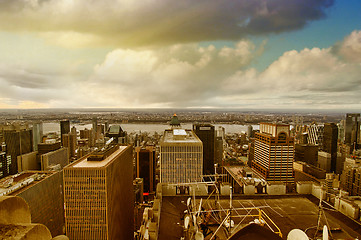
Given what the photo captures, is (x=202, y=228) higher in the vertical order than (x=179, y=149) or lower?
higher

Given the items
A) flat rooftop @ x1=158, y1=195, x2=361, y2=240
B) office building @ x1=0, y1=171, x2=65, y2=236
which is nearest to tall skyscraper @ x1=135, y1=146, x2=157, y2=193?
office building @ x1=0, y1=171, x2=65, y2=236

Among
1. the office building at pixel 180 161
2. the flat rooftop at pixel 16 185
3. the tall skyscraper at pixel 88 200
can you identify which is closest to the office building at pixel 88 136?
the flat rooftop at pixel 16 185

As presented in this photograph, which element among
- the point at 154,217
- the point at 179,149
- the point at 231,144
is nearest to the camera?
the point at 154,217

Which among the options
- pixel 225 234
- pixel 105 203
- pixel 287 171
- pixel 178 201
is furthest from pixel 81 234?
pixel 287 171

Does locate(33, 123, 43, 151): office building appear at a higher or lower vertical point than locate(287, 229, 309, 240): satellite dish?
lower

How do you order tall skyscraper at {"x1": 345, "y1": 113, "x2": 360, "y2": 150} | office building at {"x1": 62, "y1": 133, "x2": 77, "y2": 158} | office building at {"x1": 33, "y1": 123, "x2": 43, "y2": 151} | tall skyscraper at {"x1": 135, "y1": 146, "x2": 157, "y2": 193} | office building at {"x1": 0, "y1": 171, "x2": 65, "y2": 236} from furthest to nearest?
tall skyscraper at {"x1": 345, "y1": 113, "x2": 360, "y2": 150}
office building at {"x1": 62, "y1": 133, "x2": 77, "y2": 158}
office building at {"x1": 33, "y1": 123, "x2": 43, "y2": 151}
tall skyscraper at {"x1": 135, "y1": 146, "x2": 157, "y2": 193}
office building at {"x1": 0, "y1": 171, "x2": 65, "y2": 236}

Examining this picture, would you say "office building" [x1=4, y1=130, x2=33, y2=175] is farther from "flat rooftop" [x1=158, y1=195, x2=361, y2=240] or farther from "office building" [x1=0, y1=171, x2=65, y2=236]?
"flat rooftop" [x1=158, y1=195, x2=361, y2=240]

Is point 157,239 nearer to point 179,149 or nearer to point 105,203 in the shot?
point 105,203

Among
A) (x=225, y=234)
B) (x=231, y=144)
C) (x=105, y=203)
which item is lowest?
(x=231, y=144)
